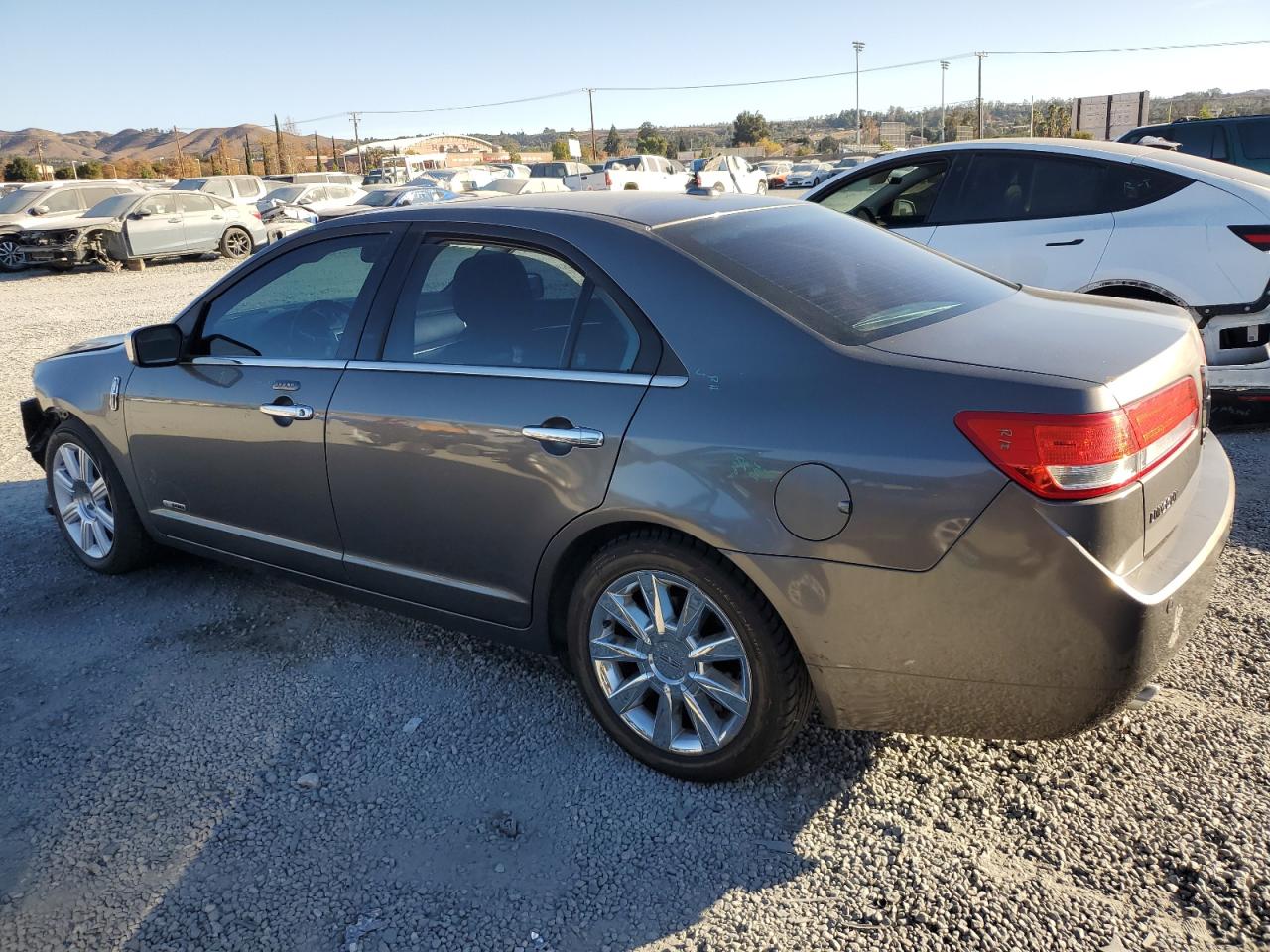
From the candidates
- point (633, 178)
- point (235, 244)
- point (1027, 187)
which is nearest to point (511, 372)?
point (1027, 187)

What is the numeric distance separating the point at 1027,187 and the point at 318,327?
4576mm

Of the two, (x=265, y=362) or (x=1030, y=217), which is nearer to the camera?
(x=265, y=362)

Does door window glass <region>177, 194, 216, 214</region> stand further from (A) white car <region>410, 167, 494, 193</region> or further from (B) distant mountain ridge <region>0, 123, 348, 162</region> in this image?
(B) distant mountain ridge <region>0, 123, 348, 162</region>

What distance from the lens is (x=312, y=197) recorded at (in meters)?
28.3

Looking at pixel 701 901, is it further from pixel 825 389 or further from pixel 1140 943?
pixel 825 389

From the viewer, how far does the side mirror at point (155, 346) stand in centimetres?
399

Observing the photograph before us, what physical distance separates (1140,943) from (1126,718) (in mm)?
996

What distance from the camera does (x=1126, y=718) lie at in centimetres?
312

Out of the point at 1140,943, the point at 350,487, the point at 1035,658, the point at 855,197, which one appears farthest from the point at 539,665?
the point at 855,197

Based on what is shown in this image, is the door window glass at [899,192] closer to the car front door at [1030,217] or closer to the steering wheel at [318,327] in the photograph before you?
the car front door at [1030,217]

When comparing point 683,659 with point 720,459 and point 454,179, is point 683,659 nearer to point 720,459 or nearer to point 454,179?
point 720,459

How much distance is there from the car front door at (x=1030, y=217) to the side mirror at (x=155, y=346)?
4.65 metres

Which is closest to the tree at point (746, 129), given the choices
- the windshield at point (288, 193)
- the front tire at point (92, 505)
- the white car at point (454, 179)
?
the white car at point (454, 179)

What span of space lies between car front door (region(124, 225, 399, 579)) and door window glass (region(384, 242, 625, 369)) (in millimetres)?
214
